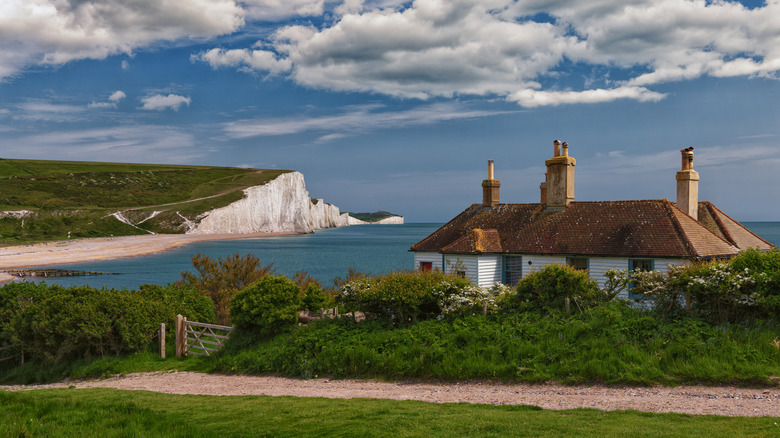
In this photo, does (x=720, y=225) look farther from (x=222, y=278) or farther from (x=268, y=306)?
(x=222, y=278)

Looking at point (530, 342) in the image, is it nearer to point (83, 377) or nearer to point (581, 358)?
point (581, 358)

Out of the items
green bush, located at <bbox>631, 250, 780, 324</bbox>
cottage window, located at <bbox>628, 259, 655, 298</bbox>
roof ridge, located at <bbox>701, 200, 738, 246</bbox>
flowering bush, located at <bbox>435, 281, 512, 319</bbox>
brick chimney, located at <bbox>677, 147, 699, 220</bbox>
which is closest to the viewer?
green bush, located at <bbox>631, 250, 780, 324</bbox>

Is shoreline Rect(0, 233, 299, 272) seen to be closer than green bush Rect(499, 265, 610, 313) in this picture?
No

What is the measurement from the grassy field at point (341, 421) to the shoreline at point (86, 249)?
5446cm

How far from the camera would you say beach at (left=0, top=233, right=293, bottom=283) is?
250 ft

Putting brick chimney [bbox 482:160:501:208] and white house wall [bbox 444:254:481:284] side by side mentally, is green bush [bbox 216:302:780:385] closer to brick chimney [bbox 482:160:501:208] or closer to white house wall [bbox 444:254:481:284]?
white house wall [bbox 444:254:481:284]

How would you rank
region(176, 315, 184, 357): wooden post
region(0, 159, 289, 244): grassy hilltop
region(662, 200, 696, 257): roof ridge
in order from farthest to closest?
region(0, 159, 289, 244): grassy hilltop, region(662, 200, 696, 257): roof ridge, region(176, 315, 184, 357): wooden post

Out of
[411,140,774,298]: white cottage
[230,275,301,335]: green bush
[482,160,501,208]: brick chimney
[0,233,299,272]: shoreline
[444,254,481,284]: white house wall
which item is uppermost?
[482,160,501,208]: brick chimney

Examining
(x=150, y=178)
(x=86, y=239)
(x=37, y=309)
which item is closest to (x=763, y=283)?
(x=37, y=309)

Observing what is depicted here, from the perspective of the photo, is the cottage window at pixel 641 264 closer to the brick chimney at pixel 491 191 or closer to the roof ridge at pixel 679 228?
the roof ridge at pixel 679 228

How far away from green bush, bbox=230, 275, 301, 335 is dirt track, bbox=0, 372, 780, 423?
6.67 feet

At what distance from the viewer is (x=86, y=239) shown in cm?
11325

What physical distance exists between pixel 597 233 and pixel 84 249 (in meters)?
94.7

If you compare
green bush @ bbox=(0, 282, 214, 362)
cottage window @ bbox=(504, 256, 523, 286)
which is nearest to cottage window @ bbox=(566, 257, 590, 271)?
cottage window @ bbox=(504, 256, 523, 286)
